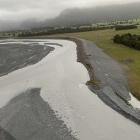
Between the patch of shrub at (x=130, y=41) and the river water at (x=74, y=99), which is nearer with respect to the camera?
the river water at (x=74, y=99)

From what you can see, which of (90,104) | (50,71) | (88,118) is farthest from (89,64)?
(88,118)

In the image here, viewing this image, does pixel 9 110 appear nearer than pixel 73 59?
Yes

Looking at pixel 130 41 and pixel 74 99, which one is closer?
pixel 74 99

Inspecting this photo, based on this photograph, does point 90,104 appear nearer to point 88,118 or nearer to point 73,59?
point 88,118

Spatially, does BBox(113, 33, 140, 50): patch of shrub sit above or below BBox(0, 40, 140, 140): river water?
below

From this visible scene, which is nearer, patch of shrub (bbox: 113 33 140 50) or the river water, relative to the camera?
the river water

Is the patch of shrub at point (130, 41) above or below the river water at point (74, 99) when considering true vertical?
below

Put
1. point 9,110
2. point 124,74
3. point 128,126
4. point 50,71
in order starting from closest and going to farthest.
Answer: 1. point 128,126
2. point 9,110
3. point 124,74
4. point 50,71

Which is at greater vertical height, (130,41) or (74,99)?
(74,99)
